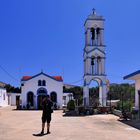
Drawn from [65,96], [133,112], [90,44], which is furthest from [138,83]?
[65,96]

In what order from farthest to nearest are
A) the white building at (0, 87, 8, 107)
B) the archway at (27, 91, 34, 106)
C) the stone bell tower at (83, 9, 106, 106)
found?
A: the white building at (0, 87, 8, 107), the archway at (27, 91, 34, 106), the stone bell tower at (83, 9, 106, 106)

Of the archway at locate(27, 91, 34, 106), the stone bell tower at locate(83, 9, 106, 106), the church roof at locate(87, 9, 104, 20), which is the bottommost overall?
the archway at locate(27, 91, 34, 106)

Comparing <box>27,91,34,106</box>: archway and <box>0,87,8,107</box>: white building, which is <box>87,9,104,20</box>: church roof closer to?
<box>27,91,34,106</box>: archway

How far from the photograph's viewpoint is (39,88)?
181 ft

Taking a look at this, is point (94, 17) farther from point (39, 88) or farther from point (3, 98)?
point (3, 98)

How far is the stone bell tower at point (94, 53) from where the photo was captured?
40594 mm

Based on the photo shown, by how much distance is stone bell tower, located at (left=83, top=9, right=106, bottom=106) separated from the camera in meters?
40.6

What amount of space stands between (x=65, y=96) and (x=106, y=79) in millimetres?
22859

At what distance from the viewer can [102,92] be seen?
40.9 m

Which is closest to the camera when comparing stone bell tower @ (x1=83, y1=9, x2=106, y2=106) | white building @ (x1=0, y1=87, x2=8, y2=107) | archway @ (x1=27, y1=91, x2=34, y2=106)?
stone bell tower @ (x1=83, y1=9, x2=106, y2=106)

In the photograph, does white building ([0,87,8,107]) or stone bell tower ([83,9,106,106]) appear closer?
stone bell tower ([83,9,106,106])

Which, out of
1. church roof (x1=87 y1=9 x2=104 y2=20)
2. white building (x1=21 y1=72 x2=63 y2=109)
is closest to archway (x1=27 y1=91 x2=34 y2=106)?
white building (x1=21 y1=72 x2=63 y2=109)

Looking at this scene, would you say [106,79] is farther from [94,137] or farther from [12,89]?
[12,89]

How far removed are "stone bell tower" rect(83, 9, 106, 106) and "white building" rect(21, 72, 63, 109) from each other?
14523 mm
